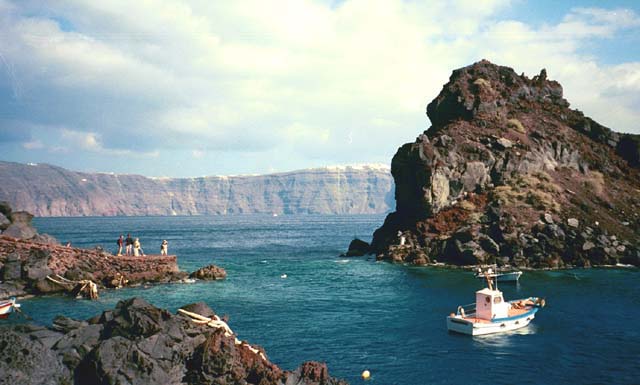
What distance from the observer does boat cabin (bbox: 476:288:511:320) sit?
141ft

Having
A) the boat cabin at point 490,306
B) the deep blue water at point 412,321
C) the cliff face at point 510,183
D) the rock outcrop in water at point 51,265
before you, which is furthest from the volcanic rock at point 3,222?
the cliff face at point 510,183

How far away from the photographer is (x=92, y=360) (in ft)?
74.8

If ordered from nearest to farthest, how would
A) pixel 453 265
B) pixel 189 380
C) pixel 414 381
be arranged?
1. pixel 189 380
2. pixel 414 381
3. pixel 453 265

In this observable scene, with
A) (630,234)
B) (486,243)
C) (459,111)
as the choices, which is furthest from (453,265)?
(459,111)

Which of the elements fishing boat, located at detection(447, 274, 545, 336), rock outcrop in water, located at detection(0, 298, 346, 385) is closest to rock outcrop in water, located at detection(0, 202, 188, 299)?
rock outcrop in water, located at detection(0, 298, 346, 385)

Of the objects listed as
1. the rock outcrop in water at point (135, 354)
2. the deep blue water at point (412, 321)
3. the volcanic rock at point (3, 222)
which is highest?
the volcanic rock at point (3, 222)

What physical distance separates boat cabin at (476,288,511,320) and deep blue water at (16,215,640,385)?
182cm

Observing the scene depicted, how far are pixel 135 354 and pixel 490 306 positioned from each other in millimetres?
29709

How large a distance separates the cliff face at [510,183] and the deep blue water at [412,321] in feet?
28.9

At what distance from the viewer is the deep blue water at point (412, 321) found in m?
→ 34.0

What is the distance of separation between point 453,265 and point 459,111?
144 feet

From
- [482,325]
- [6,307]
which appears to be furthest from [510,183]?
[6,307]

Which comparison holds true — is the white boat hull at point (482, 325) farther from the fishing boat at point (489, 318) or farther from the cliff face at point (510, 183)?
the cliff face at point (510, 183)

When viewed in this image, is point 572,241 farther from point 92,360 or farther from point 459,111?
point 92,360
